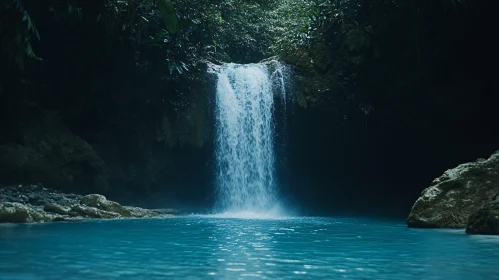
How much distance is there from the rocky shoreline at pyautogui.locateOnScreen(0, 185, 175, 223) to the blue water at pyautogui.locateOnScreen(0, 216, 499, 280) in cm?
229

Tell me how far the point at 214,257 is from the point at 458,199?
6192mm

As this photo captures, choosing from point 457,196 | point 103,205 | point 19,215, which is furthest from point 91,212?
point 457,196

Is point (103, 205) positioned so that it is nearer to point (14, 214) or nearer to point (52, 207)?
point (52, 207)

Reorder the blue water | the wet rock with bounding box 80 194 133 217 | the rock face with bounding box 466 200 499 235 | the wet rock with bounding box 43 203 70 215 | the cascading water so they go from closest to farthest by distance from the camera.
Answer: the blue water, the rock face with bounding box 466 200 499 235, the wet rock with bounding box 43 203 70 215, the wet rock with bounding box 80 194 133 217, the cascading water

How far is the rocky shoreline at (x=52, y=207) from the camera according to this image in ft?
34.0

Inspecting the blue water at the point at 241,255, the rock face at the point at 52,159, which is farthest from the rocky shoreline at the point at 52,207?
the blue water at the point at 241,255

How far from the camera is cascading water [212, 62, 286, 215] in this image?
53.9 ft

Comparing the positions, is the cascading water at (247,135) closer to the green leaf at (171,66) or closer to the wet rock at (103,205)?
the green leaf at (171,66)

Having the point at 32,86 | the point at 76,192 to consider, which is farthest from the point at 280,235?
the point at 32,86

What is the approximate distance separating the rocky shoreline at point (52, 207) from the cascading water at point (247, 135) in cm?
352

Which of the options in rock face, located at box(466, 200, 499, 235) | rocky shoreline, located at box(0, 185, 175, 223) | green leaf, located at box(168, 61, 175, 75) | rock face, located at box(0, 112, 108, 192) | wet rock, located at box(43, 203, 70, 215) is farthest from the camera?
green leaf, located at box(168, 61, 175, 75)

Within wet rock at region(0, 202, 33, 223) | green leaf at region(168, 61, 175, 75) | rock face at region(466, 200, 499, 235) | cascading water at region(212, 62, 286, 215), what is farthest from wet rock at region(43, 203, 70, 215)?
rock face at region(466, 200, 499, 235)

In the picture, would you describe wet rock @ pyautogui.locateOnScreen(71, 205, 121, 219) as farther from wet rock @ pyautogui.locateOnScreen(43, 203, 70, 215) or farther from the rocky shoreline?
wet rock @ pyautogui.locateOnScreen(43, 203, 70, 215)

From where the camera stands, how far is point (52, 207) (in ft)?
38.1
